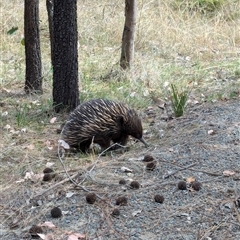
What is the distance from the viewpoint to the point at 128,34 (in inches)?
364

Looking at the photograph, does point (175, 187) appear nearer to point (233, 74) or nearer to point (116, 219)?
point (116, 219)

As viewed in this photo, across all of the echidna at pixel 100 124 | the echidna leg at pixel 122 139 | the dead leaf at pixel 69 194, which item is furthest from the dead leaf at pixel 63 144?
the dead leaf at pixel 69 194

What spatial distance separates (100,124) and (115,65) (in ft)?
11.2

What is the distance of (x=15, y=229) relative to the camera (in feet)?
14.7

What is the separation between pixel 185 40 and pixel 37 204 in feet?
23.5

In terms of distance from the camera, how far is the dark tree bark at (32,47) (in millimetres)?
8263

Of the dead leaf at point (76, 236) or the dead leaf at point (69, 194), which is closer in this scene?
the dead leaf at point (76, 236)

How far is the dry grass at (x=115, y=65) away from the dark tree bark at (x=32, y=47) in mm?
227

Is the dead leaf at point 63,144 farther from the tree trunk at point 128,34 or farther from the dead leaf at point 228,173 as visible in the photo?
the tree trunk at point 128,34

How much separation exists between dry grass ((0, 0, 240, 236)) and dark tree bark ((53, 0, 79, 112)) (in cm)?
25

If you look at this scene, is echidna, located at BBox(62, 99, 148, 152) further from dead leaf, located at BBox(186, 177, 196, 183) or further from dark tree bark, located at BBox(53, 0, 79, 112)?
dead leaf, located at BBox(186, 177, 196, 183)

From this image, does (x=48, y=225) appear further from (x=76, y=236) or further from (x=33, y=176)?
(x=33, y=176)

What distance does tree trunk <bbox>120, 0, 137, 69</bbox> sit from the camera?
906cm

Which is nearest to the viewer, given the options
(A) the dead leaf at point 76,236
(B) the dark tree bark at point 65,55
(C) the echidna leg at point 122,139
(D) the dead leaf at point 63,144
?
(A) the dead leaf at point 76,236
